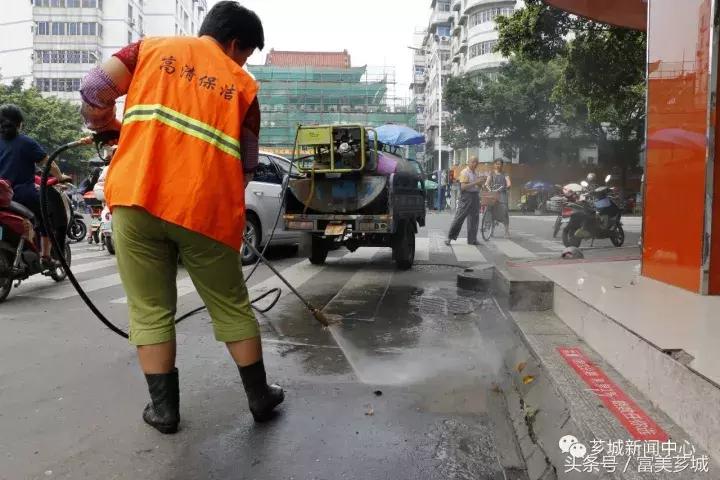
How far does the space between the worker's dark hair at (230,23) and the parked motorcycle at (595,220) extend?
26.5ft

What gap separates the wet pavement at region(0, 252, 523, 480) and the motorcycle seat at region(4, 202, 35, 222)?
1253mm

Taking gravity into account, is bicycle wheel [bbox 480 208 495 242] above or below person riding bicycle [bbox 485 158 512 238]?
below

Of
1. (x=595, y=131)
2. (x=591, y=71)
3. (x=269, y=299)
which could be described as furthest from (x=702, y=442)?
(x=595, y=131)

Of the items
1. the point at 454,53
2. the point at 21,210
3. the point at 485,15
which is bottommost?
the point at 21,210

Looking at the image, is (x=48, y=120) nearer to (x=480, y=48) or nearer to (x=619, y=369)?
(x=480, y=48)

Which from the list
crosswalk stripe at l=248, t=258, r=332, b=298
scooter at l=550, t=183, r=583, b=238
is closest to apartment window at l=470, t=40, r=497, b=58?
scooter at l=550, t=183, r=583, b=238

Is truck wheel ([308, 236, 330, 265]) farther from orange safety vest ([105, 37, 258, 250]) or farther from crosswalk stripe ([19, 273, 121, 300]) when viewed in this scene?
orange safety vest ([105, 37, 258, 250])

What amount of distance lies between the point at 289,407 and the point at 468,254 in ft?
24.0

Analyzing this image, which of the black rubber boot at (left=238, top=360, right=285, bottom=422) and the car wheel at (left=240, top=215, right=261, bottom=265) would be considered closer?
the black rubber boot at (left=238, top=360, right=285, bottom=422)

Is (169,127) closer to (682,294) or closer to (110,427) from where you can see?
(110,427)

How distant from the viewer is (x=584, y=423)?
89.6 inches

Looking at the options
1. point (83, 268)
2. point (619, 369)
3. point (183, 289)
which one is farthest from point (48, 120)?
point (619, 369)

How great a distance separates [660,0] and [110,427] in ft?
15.6

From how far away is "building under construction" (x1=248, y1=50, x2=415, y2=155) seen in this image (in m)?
50.7
